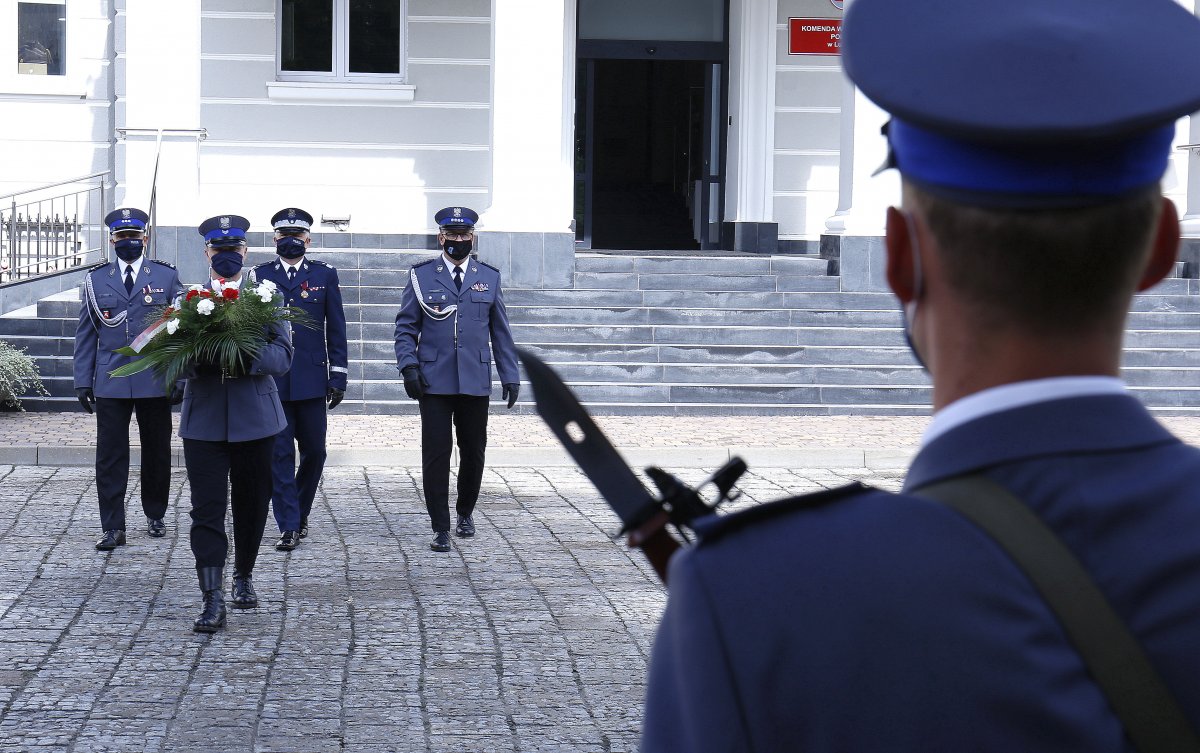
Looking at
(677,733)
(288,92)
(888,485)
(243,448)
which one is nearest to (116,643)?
(243,448)

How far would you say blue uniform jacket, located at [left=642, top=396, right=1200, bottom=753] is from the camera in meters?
0.98

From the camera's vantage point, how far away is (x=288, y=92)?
1895cm

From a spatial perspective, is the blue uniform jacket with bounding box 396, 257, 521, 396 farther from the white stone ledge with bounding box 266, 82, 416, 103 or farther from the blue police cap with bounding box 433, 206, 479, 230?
the white stone ledge with bounding box 266, 82, 416, 103

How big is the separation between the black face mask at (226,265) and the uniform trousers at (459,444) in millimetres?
1522

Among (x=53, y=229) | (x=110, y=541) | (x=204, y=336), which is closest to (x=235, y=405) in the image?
(x=204, y=336)

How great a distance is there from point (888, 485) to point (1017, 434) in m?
9.68

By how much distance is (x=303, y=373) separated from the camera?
27.6 feet

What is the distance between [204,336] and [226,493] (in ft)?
2.31

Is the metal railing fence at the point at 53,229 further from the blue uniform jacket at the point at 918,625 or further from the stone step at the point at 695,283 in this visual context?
the blue uniform jacket at the point at 918,625

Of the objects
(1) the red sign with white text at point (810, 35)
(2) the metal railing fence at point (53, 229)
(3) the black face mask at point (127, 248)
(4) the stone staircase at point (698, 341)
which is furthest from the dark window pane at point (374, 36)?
(3) the black face mask at point (127, 248)

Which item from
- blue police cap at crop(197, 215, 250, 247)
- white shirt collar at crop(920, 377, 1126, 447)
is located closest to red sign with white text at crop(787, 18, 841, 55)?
blue police cap at crop(197, 215, 250, 247)

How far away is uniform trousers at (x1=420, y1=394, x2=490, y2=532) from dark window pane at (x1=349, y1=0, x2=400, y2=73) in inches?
459

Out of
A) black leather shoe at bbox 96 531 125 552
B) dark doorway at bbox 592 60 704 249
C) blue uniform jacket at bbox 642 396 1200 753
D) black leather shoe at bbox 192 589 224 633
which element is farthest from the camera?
dark doorway at bbox 592 60 704 249

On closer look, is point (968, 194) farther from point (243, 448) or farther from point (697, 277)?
point (697, 277)
